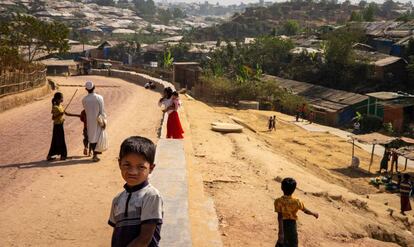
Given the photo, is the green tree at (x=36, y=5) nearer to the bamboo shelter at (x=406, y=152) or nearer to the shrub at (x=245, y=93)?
the shrub at (x=245, y=93)

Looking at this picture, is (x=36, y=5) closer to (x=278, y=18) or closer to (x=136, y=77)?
(x=278, y=18)

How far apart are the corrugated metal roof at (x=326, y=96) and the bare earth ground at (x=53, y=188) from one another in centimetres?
2300

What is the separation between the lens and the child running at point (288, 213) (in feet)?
17.2

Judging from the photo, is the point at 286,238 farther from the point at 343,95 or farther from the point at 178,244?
the point at 343,95

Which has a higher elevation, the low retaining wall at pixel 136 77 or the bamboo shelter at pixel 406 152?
the low retaining wall at pixel 136 77

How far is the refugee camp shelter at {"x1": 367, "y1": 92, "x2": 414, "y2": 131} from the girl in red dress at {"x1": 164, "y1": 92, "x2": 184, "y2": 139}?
23179 mm

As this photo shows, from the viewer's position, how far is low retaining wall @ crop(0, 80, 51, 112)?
1537 centimetres

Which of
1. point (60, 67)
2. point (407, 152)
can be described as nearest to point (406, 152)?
point (407, 152)

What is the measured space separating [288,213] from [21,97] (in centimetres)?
1459

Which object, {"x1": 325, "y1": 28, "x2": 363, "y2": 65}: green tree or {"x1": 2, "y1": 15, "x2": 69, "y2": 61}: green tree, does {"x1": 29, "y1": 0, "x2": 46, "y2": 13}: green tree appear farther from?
{"x1": 325, "y1": 28, "x2": 363, "y2": 65}: green tree

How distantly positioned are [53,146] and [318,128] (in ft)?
74.0

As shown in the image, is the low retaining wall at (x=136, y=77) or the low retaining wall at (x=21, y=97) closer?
the low retaining wall at (x=21, y=97)

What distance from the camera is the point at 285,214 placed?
526 centimetres

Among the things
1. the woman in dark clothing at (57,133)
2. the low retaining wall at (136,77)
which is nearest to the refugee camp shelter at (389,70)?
the low retaining wall at (136,77)
